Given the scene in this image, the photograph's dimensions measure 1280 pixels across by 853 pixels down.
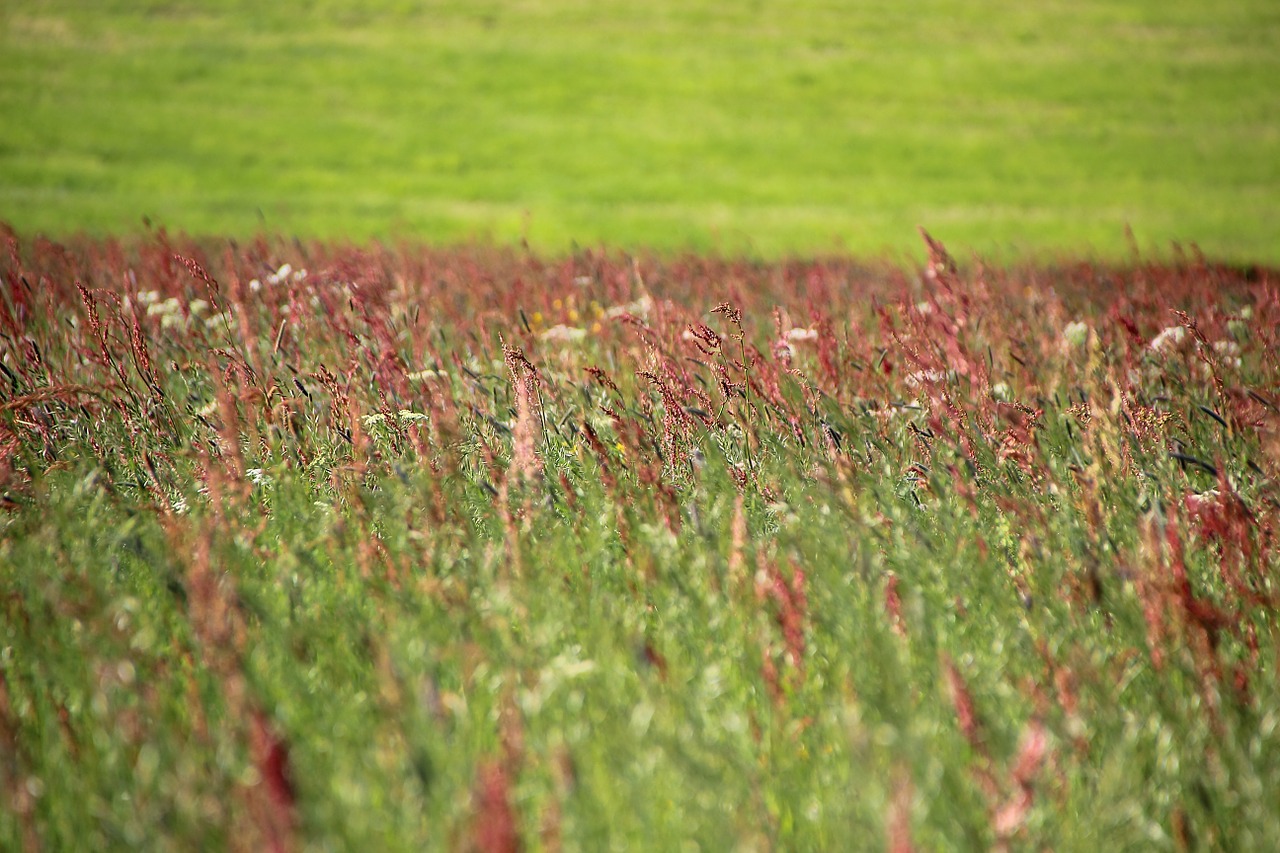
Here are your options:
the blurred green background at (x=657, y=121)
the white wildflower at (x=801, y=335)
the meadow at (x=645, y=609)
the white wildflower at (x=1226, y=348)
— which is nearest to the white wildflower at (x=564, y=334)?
the meadow at (x=645, y=609)

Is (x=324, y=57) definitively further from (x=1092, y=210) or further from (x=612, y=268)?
(x=612, y=268)

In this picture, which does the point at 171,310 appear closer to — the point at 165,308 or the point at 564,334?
the point at 165,308

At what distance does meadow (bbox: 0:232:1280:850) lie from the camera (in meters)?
1.50

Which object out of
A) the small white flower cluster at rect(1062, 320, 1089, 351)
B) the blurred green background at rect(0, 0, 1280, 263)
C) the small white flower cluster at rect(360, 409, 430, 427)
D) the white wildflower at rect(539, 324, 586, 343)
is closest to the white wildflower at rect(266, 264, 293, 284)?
the white wildflower at rect(539, 324, 586, 343)

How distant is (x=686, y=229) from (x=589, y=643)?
13.1m

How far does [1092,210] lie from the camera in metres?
16.1

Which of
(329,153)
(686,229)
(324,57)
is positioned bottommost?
(686,229)

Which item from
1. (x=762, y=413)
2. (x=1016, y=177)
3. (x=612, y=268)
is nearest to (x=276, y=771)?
(x=762, y=413)

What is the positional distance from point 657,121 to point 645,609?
18.1 metres

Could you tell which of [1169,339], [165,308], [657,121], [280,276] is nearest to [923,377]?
[1169,339]

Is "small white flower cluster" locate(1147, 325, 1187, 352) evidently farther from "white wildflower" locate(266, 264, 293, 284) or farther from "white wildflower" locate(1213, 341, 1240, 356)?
"white wildflower" locate(266, 264, 293, 284)

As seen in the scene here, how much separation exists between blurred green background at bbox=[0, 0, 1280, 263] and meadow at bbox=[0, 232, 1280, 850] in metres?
9.96

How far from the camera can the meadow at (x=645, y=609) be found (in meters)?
1.50

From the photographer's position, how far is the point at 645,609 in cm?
227
